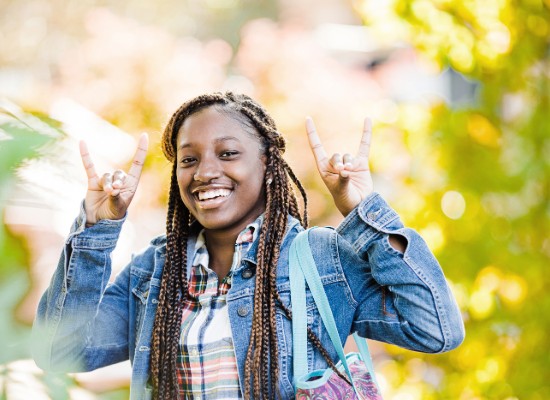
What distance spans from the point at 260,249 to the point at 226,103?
1.41ft

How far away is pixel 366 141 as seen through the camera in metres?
1.82

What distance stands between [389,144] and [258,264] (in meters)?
1.57

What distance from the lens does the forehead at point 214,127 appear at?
191cm

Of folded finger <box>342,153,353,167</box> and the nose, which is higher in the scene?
the nose

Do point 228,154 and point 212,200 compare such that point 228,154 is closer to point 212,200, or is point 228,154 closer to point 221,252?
point 212,200

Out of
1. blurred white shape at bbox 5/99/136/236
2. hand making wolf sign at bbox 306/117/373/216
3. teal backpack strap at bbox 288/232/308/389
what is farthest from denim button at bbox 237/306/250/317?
blurred white shape at bbox 5/99/136/236

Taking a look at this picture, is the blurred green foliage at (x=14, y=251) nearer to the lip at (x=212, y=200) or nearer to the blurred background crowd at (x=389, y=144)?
the blurred background crowd at (x=389, y=144)

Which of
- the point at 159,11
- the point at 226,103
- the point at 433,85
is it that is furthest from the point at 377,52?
the point at 226,103

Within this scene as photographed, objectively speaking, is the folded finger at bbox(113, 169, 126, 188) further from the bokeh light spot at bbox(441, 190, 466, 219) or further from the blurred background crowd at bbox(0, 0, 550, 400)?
the bokeh light spot at bbox(441, 190, 466, 219)

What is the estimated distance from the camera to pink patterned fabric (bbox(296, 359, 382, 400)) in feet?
5.40

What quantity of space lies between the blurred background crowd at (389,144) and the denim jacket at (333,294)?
13cm

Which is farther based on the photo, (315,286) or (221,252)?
(221,252)

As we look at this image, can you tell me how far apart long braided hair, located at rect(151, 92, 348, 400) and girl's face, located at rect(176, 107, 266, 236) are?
42mm

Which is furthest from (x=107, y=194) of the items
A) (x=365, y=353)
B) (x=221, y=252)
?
(x=365, y=353)
